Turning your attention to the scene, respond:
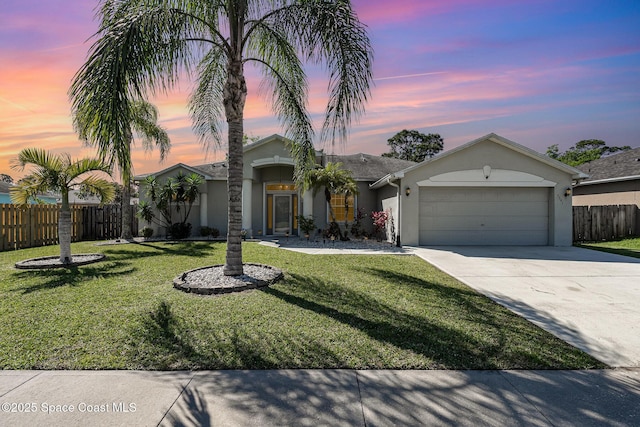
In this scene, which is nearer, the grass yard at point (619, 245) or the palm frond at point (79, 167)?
the palm frond at point (79, 167)

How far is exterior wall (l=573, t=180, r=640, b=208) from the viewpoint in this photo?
15492 millimetres

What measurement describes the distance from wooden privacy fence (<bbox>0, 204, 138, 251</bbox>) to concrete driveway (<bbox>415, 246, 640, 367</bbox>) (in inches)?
613

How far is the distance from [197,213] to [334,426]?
51.1ft

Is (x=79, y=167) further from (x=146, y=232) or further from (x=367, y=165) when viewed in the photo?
(x=367, y=165)

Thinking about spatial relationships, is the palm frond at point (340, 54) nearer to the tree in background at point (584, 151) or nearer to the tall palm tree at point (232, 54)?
the tall palm tree at point (232, 54)

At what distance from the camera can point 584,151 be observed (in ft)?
140

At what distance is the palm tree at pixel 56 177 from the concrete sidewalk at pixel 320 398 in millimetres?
7242

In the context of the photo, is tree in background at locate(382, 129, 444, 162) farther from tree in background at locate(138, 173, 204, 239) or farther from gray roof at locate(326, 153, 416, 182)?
tree in background at locate(138, 173, 204, 239)

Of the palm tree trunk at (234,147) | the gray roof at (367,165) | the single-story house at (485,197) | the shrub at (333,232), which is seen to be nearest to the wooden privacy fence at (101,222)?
the shrub at (333,232)

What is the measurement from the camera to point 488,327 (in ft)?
14.1

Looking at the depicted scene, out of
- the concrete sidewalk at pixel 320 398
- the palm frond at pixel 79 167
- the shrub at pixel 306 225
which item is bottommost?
the concrete sidewalk at pixel 320 398

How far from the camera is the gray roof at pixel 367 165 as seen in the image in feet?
53.6

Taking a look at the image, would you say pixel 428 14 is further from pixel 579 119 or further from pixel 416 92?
pixel 579 119

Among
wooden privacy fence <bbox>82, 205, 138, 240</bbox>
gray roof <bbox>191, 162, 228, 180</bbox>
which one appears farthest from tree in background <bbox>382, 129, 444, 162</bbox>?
wooden privacy fence <bbox>82, 205, 138, 240</bbox>
